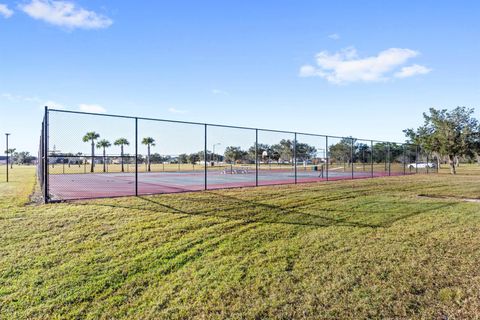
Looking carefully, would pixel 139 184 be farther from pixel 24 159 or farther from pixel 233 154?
pixel 24 159

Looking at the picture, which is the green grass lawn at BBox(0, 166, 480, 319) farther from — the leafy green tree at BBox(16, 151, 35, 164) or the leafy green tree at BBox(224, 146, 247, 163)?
the leafy green tree at BBox(16, 151, 35, 164)

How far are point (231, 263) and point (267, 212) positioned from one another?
3.25m

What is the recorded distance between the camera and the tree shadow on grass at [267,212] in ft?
21.0

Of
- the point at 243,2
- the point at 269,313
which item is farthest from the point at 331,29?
the point at 269,313

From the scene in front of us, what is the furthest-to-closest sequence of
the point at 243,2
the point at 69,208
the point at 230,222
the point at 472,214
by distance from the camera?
1. the point at 243,2
2. the point at 472,214
3. the point at 69,208
4. the point at 230,222

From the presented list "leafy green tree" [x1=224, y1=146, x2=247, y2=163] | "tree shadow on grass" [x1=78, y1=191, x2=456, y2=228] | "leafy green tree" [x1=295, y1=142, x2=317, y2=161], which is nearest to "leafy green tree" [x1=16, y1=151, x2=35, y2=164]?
"leafy green tree" [x1=224, y1=146, x2=247, y2=163]

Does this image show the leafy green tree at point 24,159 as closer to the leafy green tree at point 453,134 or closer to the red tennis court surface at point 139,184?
the red tennis court surface at point 139,184

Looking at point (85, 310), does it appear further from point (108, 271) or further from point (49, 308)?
point (108, 271)

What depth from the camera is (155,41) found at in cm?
1305

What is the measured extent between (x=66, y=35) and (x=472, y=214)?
46.3 ft

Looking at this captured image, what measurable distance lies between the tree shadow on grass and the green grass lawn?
5cm

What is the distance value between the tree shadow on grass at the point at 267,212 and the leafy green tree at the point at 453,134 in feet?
63.8

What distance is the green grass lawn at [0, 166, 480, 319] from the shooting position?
293cm

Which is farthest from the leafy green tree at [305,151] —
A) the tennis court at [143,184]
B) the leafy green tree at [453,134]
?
the leafy green tree at [453,134]
